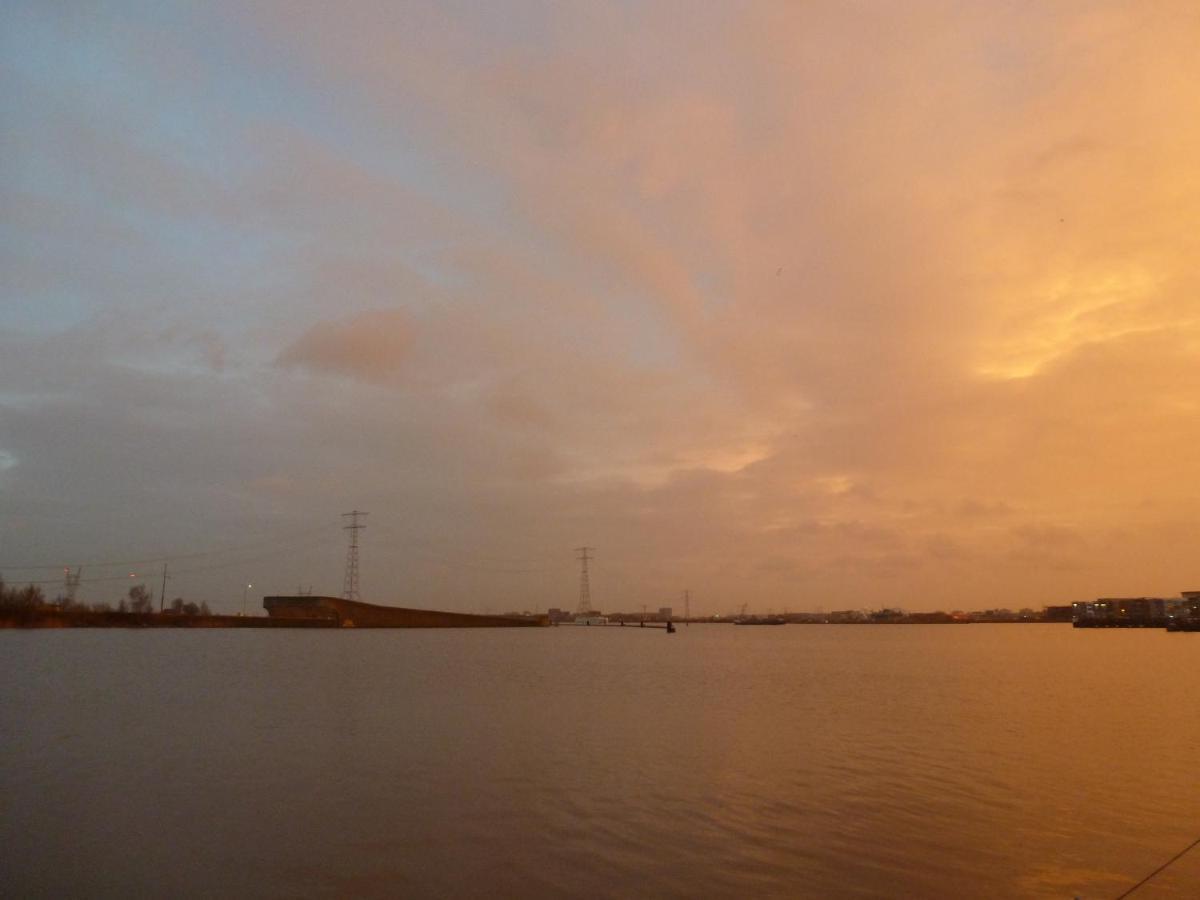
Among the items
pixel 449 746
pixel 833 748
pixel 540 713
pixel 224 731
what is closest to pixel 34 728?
pixel 224 731

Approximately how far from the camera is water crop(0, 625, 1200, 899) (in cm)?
1524

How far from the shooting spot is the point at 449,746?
28375mm

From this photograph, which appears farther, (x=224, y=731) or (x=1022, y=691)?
(x=1022, y=691)

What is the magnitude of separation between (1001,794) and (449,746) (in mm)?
17126

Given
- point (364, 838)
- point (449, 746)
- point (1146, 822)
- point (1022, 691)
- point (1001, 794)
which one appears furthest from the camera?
point (1022, 691)

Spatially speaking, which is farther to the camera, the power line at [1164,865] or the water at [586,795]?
the water at [586,795]

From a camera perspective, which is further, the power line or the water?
the water

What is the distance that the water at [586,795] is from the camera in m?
15.2

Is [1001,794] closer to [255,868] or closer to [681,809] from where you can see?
[681,809]

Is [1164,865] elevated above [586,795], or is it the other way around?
[586,795]

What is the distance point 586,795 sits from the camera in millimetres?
21391

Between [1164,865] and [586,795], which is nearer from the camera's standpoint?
[1164,865]

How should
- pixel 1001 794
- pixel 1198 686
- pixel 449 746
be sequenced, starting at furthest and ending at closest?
pixel 1198 686
pixel 449 746
pixel 1001 794

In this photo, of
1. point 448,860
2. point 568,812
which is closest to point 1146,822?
point 568,812
